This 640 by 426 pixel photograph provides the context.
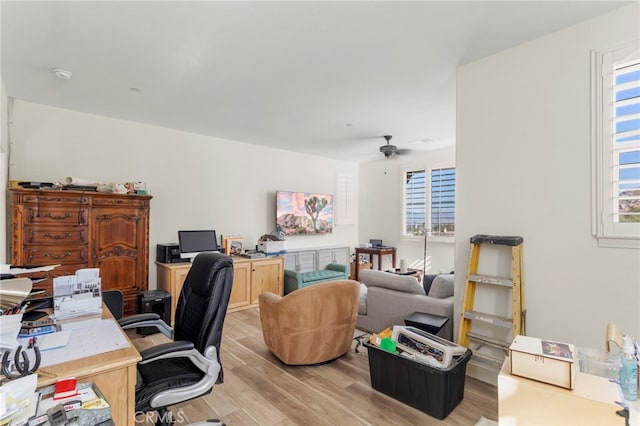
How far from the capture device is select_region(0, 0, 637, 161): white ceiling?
1.97m

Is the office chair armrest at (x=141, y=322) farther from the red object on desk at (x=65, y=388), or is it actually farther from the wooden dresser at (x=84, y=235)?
the wooden dresser at (x=84, y=235)

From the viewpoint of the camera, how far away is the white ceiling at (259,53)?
1974 millimetres

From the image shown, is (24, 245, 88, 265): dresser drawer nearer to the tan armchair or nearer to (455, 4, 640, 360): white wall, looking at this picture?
the tan armchair

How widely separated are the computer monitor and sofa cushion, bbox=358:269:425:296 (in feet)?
7.34

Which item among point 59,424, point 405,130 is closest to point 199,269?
point 59,424

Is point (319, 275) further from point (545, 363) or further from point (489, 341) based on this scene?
point (545, 363)

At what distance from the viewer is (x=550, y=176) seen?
2299mm

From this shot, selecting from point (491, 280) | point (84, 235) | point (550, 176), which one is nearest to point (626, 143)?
point (550, 176)

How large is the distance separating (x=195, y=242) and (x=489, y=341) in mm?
3638

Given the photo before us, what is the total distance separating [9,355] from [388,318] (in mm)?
2939

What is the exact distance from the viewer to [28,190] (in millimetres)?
3049

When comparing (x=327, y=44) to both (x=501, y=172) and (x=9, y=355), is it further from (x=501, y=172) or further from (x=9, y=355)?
(x=9, y=355)

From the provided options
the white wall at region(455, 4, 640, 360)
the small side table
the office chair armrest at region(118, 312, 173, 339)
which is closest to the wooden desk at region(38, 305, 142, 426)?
the office chair armrest at region(118, 312, 173, 339)

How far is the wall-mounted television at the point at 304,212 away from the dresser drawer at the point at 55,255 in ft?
9.30
